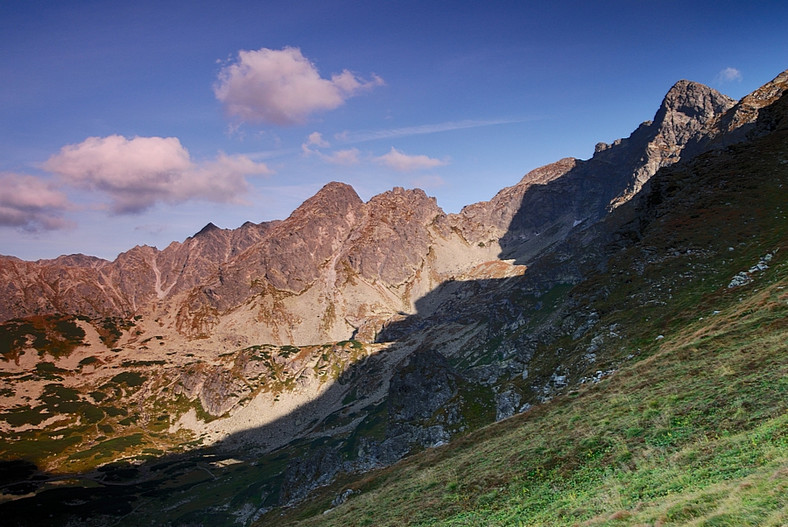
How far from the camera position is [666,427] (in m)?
24.5

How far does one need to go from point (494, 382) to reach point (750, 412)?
261 ft

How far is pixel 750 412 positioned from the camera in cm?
2152

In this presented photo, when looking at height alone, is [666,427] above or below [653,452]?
above

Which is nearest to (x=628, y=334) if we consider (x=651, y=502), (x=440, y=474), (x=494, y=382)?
(x=440, y=474)

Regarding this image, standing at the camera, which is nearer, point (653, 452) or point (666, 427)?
point (653, 452)

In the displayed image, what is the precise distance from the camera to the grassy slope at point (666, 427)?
16734 millimetres

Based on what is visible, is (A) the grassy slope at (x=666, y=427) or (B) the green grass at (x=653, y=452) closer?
(B) the green grass at (x=653, y=452)

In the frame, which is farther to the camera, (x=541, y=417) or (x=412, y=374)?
(x=412, y=374)

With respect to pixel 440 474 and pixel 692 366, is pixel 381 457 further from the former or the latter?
pixel 692 366

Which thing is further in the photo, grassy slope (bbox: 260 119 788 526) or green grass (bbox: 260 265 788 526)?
grassy slope (bbox: 260 119 788 526)

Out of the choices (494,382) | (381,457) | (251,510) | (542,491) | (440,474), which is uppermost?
(542,491)

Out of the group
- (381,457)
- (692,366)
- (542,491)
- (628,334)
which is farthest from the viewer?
(381,457)

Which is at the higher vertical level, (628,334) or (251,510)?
(628,334)

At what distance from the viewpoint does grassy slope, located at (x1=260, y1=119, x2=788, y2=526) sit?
1673cm
